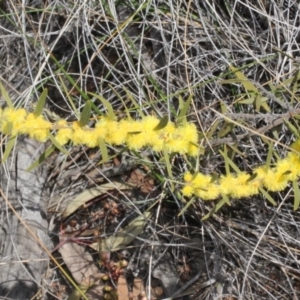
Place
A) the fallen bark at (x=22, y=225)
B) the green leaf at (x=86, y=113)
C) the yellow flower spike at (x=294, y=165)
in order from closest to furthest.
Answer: the green leaf at (x=86, y=113) → the yellow flower spike at (x=294, y=165) → the fallen bark at (x=22, y=225)

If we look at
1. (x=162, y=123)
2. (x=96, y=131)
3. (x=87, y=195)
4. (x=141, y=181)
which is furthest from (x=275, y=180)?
(x=87, y=195)

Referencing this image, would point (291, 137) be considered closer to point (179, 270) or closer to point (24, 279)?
point (179, 270)

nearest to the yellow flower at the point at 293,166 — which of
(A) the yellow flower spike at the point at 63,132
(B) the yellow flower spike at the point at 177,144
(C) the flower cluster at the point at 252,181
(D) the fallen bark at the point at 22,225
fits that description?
(C) the flower cluster at the point at 252,181

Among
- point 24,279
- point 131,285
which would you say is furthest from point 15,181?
point 131,285

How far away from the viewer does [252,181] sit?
113 cm

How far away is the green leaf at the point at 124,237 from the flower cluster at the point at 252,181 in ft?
1.64

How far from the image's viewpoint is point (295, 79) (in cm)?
127

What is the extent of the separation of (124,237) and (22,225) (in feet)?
1.07

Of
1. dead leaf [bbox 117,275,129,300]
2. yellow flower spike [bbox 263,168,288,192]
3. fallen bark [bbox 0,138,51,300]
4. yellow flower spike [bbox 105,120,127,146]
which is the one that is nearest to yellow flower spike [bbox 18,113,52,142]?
yellow flower spike [bbox 105,120,127,146]

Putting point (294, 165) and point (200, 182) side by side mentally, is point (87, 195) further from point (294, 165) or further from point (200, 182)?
point (294, 165)

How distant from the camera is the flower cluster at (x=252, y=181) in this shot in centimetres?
111

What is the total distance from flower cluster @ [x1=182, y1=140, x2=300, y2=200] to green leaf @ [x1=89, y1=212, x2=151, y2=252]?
0.50 m

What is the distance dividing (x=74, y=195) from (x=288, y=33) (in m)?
0.85

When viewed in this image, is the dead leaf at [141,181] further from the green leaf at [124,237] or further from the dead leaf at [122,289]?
the dead leaf at [122,289]
